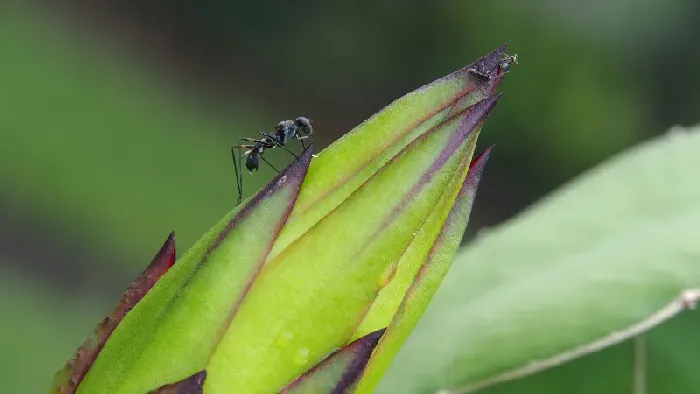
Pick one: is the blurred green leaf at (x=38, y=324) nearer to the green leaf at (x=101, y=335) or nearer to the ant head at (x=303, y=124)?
the ant head at (x=303, y=124)

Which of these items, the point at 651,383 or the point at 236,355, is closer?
the point at 236,355

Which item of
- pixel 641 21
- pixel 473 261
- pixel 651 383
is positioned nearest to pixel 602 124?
pixel 641 21

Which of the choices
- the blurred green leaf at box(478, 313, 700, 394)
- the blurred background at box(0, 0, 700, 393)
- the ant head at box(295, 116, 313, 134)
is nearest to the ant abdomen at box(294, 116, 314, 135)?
the ant head at box(295, 116, 313, 134)

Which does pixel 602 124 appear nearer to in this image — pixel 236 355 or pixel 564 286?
pixel 564 286

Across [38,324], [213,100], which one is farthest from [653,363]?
[213,100]

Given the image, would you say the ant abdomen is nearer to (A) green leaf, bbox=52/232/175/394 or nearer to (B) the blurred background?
(A) green leaf, bbox=52/232/175/394

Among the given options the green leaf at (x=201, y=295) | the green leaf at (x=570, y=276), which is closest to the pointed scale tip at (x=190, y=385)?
the green leaf at (x=201, y=295)
